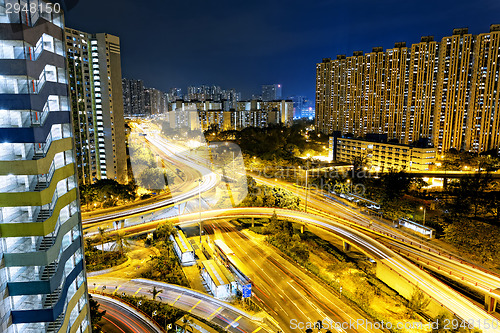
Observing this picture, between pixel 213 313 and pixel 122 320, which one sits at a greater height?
pixel 122 320

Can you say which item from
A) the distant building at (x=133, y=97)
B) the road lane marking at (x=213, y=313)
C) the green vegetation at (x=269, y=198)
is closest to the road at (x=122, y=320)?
the road lane marking at (x=213, y=313)

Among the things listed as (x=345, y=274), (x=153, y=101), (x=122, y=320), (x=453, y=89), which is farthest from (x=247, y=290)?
(x=153, y=101)

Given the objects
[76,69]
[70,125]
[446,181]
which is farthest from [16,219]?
[446,181]

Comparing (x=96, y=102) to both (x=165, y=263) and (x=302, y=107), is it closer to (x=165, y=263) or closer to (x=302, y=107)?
(x=165, y=263)

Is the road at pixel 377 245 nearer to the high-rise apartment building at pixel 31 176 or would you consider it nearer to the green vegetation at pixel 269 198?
the green vegetation at pixel 269 198

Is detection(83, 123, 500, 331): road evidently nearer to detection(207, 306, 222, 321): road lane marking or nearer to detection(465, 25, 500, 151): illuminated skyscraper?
detection(207, 306, 222, 321): road lane marking

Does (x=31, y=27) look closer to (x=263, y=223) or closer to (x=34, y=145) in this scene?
(x=34, y=145)

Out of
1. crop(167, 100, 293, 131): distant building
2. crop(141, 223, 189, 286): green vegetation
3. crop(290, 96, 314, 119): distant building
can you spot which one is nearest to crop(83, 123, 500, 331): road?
crop(141, 223, 189, 286): green vegetation
